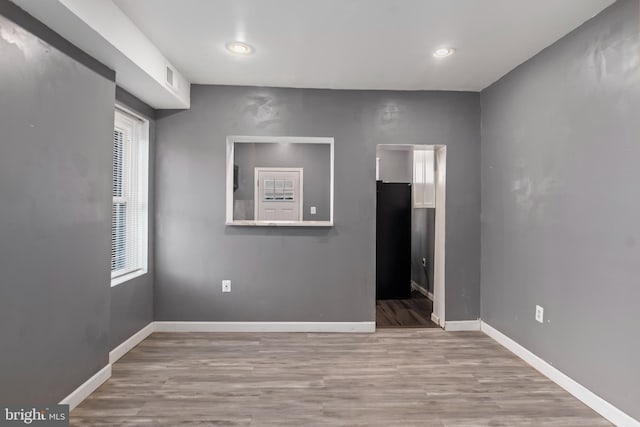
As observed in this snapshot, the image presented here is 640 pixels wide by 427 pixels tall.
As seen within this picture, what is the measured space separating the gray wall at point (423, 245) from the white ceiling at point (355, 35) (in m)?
2.26

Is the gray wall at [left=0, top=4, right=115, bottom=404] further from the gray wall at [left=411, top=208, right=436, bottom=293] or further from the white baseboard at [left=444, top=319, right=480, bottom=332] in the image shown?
the gray wall at [left=411, top=208, right=436, bottom=293]

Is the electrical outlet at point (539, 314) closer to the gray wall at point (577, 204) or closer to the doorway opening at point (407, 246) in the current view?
the gray wall at point (577, 204)

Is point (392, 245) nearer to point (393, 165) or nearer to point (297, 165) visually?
point (393, 165)

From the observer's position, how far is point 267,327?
3.41 metres

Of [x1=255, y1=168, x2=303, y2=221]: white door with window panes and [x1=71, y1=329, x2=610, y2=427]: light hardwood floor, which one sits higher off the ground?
[x1=255, y1=168, x2=303, y2=221]: white door with window panes

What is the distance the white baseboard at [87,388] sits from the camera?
2.04 m

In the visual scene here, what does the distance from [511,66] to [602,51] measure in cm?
87

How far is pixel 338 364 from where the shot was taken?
2.71m

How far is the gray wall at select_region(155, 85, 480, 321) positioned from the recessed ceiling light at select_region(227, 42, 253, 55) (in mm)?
768

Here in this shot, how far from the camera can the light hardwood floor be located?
2.01 meters

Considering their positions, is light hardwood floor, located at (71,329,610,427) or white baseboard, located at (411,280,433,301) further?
white baseboard, located at (411,280,433,301)

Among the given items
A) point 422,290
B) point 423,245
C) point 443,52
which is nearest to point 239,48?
point 443,52

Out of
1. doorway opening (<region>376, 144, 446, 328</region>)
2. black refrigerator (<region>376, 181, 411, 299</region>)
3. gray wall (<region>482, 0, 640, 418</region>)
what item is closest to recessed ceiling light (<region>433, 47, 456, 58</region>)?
gray wall (<region>482, 0, 640, 418</region>)

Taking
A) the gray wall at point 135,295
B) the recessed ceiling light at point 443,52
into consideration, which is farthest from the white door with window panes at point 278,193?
the recessed ceiling light at point 443,52
